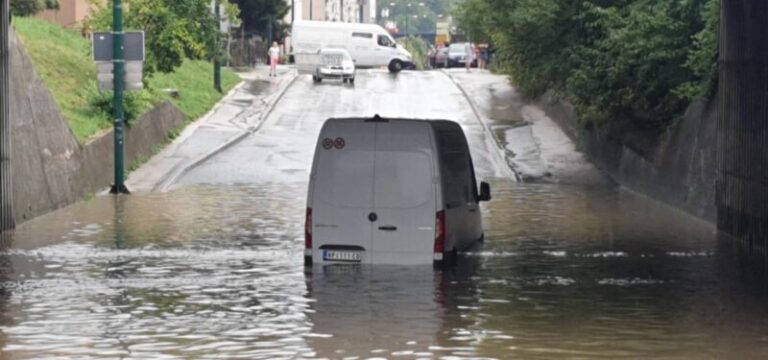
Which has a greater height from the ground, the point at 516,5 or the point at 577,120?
the point at 516,5

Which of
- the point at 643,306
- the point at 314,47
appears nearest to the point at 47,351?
the point at 643,306

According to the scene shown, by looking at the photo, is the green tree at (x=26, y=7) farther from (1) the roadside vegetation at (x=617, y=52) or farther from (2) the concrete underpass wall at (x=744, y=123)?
(2) the concrete underpass wall at (x=744, y=123)

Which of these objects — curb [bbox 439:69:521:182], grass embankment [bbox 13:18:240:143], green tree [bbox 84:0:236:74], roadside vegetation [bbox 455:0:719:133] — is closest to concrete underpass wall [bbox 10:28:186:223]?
grass embankment [bbox 13:18:240:143]

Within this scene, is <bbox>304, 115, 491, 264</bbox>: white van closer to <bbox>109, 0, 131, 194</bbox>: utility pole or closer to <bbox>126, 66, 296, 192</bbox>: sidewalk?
<bbox>109, 0, 131, 194</bbox>: utility pole

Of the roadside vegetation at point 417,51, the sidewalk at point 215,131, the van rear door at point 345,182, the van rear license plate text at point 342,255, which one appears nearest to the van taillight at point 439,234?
the van rear door at point 345,182

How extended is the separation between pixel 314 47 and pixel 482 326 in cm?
6629

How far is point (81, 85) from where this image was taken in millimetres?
41906

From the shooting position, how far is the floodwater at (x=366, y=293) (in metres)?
14.6

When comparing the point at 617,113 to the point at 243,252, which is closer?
the point at 243,252

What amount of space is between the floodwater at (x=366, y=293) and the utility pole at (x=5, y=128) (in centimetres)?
60

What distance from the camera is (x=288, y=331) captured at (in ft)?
50.7

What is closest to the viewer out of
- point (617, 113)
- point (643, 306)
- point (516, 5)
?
point (643, 306)

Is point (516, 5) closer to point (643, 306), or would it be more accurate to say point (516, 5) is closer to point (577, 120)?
point (577, 120)

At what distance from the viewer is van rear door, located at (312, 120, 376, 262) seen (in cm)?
2053
